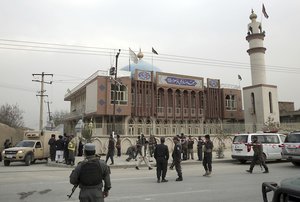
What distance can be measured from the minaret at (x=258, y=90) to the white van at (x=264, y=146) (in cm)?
2434

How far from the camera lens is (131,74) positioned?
4297 cm

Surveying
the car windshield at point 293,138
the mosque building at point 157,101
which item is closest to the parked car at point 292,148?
the car windshield at point 293,138

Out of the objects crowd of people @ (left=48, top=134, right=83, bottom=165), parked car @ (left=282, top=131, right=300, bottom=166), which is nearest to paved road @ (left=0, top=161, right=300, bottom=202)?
parked car @ (left=282, top=131, right=300, bottom=166)

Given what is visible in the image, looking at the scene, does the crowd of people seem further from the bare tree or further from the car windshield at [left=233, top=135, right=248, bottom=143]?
the bare tree

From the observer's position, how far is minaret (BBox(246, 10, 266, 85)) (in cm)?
4638

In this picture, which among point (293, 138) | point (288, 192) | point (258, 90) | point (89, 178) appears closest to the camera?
point (288, 192)

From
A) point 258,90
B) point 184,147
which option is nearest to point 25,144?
point 184,147

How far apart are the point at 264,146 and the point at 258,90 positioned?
26.4m

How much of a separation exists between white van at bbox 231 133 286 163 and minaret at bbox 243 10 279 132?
79.8ft

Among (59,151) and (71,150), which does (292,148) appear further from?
(59,151)

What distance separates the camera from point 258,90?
45.5 metres

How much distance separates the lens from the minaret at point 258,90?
45.1 metres

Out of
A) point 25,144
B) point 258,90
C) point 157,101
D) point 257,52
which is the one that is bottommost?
point 25,144

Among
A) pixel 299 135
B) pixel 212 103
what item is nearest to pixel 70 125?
pixel 212 103
